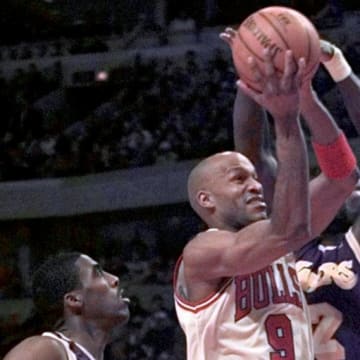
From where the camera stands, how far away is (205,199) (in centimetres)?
308

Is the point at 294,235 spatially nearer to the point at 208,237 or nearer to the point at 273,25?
the point at 208,237

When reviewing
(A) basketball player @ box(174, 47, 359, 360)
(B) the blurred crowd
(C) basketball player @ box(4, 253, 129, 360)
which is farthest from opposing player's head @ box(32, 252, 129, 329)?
(B) the blurred crowd

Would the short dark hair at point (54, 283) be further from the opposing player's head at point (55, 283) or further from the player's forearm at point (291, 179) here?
the player's forearm at point (291, 179)

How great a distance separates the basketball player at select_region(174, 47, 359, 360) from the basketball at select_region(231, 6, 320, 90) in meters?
0.11

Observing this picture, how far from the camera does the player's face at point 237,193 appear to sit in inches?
118

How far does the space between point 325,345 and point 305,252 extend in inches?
14.6

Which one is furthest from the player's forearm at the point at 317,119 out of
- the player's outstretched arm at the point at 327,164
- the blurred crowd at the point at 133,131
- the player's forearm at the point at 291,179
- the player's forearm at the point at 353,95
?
the blurred crowd at the point at 133,131

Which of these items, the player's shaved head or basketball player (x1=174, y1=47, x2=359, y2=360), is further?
the player's shaved head

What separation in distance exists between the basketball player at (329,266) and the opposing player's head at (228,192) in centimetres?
26

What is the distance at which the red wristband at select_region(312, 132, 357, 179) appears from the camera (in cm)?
318

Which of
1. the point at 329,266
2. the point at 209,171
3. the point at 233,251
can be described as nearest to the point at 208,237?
the point at 233,251

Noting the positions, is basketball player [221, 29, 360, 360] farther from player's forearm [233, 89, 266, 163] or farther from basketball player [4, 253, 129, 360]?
basketball player [4, 253, 129, 360]

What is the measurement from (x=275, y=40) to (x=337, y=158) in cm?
71

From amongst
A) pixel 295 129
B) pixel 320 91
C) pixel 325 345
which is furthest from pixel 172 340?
pixel 295 129
